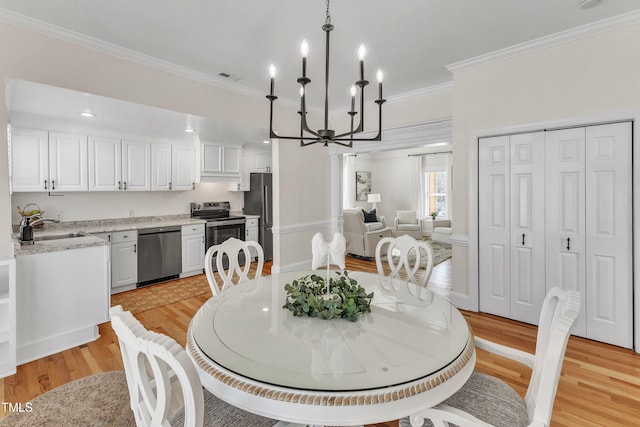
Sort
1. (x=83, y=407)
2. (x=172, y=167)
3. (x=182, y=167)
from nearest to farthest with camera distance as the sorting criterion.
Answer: (x=83, y=407) < (x=172, y=167) < (x=182, y=167)

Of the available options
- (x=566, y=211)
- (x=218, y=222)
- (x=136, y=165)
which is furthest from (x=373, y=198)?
(x=566, y=211)

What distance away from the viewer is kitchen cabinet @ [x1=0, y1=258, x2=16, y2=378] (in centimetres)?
237

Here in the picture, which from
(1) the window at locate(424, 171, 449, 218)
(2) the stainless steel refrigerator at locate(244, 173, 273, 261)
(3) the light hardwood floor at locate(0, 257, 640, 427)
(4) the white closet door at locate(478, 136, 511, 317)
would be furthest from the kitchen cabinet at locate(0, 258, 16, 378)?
(1) the window at locate(424, 171, 449, 218)

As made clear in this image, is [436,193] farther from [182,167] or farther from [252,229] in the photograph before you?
[182,167]

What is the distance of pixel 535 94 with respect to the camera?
3.08m

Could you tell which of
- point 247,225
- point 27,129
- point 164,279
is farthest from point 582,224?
point 27,129

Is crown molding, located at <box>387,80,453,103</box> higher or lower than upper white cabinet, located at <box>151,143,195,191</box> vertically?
higher

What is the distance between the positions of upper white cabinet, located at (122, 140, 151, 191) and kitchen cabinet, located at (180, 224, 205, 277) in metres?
0.93

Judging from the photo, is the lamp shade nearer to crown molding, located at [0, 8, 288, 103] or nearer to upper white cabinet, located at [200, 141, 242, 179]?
upper white cabinet, located at [200, 141, 242, 179]

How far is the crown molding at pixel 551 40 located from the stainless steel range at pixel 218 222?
4.15 meters

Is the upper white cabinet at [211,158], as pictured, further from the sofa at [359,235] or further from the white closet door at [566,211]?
the white closet door at [566,211]

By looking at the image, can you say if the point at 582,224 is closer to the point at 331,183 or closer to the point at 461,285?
the point at 461,285

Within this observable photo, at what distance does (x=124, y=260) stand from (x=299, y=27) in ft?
12.4

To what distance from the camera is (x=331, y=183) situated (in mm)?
5523
